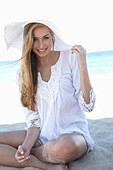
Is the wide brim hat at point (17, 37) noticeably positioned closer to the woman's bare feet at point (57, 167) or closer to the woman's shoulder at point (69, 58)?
the woman's shoulder at point (69, 58)

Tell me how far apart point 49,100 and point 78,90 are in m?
0.27

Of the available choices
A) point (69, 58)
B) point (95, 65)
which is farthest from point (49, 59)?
point (95, 65)

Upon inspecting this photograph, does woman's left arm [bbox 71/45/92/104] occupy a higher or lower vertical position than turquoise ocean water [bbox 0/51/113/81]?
higher

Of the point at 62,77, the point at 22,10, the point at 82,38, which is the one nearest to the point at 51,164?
the point at 62,77

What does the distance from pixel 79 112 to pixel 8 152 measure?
69 centimetres

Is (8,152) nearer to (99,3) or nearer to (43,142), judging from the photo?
(43,142)

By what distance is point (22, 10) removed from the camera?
2039 cm

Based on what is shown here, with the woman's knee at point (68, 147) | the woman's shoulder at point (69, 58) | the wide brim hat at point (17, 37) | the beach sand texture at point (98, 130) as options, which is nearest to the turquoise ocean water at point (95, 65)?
the beach sand texture at point (98, 130)

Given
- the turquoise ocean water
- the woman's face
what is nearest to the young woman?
the woman's face

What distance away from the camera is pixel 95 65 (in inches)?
539

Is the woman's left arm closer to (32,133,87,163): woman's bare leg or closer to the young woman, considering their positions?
the young woman

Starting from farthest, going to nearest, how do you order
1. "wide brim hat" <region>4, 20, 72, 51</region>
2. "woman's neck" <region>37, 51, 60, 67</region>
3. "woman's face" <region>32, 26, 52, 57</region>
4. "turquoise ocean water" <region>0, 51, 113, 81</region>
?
"turquoise ocean water" <region>0, 51, 113, 81</region> → "woman's neck" <region>37, 51, 60, 67</region> → "wide brim hat" <region>4, 20, 72, 51</region> → "woman's face" <region>32, 26, 52, 57</region>

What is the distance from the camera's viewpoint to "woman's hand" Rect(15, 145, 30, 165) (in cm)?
214

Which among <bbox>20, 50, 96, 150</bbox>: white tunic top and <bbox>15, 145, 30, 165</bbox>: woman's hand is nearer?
<bbox>15, 145, 30, 165</bbox>: woman's hand
